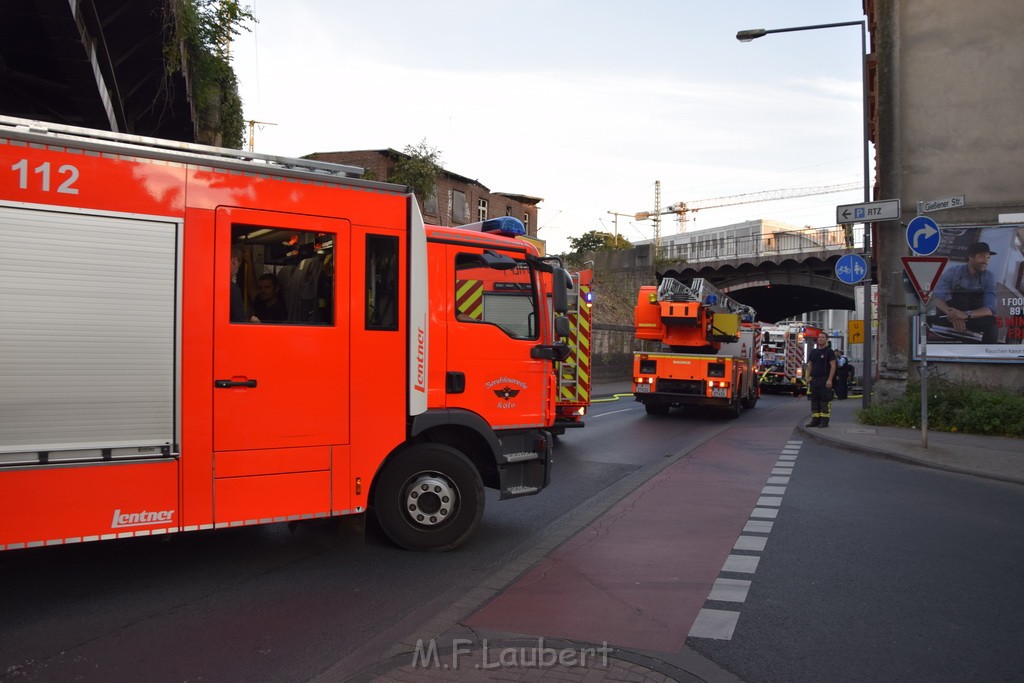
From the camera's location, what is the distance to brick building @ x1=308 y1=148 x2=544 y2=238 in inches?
1842

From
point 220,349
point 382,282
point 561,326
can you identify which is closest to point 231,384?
point 220,349

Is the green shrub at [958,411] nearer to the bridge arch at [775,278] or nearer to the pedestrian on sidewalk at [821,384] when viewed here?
the pedestrian on sidewalk at [821,384]

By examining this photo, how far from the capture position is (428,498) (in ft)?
21.1

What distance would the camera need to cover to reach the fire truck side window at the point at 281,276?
5.50 metres

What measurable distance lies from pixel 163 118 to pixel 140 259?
11924 millimetres

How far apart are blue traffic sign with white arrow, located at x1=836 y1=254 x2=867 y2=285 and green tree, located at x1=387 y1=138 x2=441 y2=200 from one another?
27.5 metres

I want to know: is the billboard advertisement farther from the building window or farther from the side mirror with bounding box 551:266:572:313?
the building window

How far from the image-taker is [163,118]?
51.4 feet

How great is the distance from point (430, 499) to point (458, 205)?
155ft

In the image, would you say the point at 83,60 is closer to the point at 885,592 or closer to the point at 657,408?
the point at 885,592

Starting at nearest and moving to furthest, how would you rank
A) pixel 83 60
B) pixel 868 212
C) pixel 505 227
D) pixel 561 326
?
pixel 561 326 → pixel 505 227 → pixel 83 60 → pixel 868 212

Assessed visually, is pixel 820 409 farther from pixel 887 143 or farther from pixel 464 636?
pixel 464 636

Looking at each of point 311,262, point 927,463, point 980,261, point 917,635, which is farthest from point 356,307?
point 980,261

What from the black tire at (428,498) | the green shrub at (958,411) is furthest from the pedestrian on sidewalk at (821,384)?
the black tire at (428,498)
